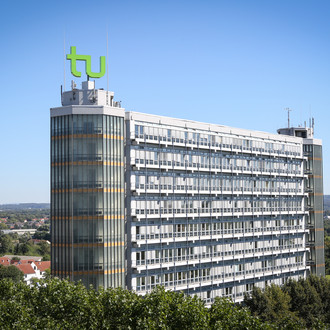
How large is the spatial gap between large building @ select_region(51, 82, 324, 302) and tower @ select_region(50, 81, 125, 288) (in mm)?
154

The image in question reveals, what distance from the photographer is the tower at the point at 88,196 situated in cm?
8688

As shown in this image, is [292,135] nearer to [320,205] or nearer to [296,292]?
[320,205]

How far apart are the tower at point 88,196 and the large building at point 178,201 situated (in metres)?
0.15

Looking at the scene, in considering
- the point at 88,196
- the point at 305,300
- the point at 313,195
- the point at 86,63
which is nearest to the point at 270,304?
the point at 305,300

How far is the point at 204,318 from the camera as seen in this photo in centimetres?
5884

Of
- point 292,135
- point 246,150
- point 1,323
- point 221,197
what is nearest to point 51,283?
point 1,323

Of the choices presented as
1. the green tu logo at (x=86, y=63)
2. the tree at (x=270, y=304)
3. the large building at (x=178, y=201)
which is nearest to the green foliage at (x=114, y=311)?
the large building at (x=178, y=201)

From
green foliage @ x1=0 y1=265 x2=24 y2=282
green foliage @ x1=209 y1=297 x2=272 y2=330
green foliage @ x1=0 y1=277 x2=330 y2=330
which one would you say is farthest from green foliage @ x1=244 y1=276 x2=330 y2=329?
green foliage @ x1=0 y1=265 x2=24 y2=282

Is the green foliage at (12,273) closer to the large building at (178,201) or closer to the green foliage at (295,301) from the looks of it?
the large building at (178,201)

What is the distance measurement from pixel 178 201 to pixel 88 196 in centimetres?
2008

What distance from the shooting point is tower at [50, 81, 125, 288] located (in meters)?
86.9

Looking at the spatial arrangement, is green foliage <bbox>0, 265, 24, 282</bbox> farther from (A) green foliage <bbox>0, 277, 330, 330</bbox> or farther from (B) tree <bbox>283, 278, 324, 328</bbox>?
(A) green foliage <bbox>0, 277, 330, 330</bbox>

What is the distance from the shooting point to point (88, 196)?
87688 mm

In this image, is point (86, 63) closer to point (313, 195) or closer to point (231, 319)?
point (231, 319)
